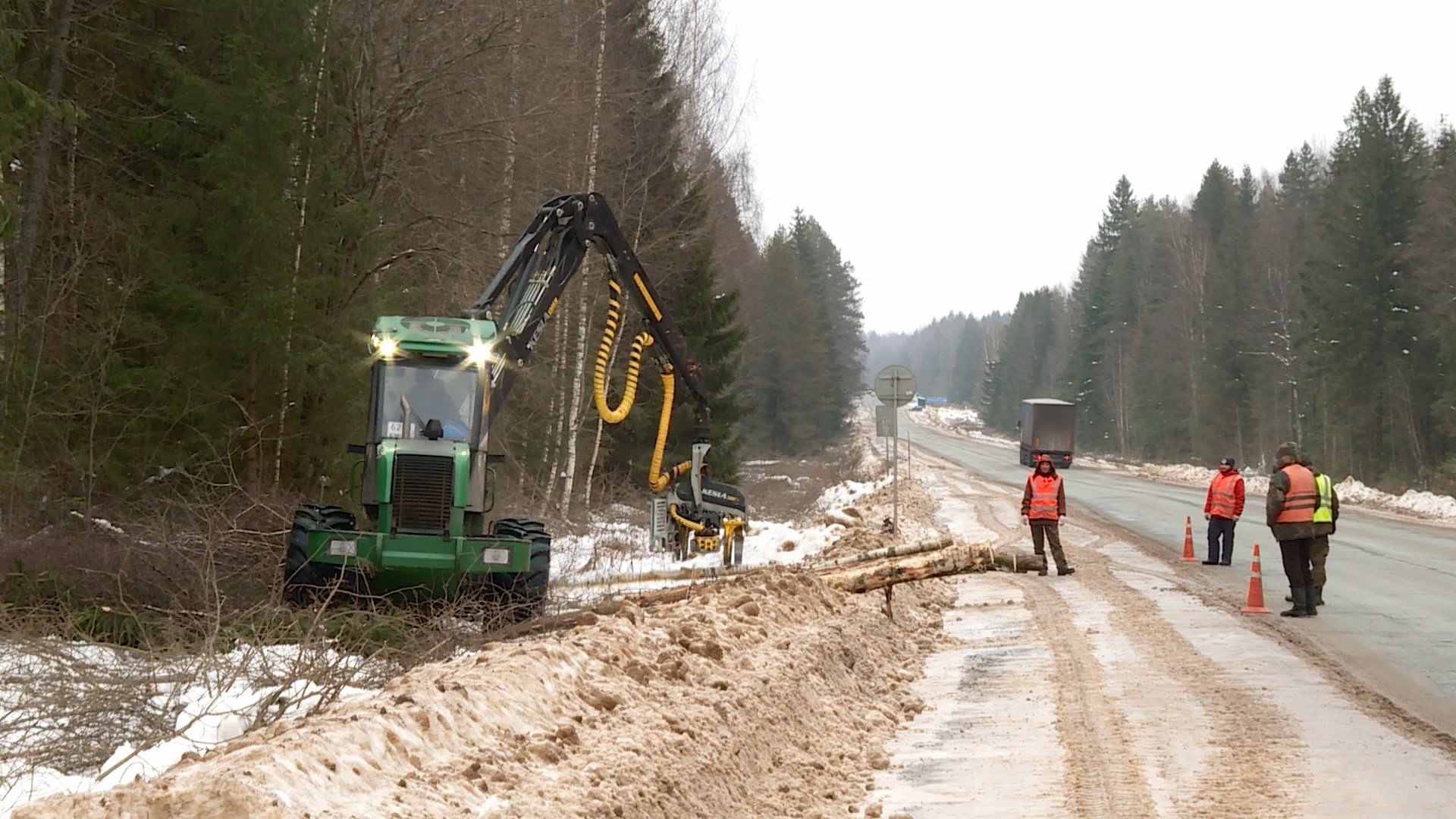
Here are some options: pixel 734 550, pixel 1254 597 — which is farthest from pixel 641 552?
pixel 1254 597

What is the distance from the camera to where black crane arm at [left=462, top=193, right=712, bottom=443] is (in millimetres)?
16525

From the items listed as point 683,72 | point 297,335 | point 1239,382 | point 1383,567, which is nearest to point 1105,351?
point 1239,382

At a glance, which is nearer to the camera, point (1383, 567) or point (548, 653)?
point (548, 653)

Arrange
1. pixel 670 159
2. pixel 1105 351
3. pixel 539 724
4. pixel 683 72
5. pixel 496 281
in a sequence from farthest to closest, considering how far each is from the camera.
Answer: pixel 1105 351, pixel 683 72, pixel 670 159, pixel 496 281, pixel 539 724

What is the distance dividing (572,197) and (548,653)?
37.2ft

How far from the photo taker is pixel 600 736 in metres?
7.24

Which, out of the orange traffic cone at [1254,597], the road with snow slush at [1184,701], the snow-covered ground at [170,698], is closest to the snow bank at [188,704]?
the snow-covered ground at [170,698]

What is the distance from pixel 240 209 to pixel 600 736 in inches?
532

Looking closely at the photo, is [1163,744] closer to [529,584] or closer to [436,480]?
[529,584]

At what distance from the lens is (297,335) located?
1917 centimetres

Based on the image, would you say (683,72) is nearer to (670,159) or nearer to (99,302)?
(670,159)

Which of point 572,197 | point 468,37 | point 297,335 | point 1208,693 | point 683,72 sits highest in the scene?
point 683,72

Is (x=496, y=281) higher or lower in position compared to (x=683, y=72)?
lower

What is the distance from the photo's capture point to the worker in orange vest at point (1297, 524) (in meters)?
15.5
